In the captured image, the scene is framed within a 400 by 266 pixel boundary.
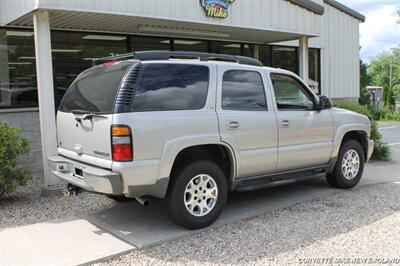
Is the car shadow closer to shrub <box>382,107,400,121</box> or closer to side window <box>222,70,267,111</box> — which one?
side window <box>222,70,267,111</box>

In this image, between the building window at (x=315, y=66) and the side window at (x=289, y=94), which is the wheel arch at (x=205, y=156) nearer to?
the side window at (x=289, y=94)

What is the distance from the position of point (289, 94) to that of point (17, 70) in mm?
5301

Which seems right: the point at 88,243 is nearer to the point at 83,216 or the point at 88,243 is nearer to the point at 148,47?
the point at 83,216

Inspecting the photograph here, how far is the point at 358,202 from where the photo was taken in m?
6.41

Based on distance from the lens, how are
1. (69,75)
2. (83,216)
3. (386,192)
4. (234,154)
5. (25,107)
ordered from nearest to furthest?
(234,154)
(83,216)
(386,192)
(25,107)
(69,75)

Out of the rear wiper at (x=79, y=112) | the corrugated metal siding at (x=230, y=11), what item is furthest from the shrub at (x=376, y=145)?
the rear wiper at (x=79, y=112)

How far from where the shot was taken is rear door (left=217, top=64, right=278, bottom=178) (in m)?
5.49

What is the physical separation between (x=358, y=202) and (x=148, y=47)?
6115 millimetres

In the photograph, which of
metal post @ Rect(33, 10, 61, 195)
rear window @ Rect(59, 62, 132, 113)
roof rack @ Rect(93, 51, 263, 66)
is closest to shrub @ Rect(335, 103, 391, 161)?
roof rack @ Rect(93, 51, 263, 66)

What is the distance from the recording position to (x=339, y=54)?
15531mm

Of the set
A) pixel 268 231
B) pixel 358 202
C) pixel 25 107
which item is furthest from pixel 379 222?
pixel 25 107

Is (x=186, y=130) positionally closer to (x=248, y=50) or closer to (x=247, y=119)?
(x=247, y=119)

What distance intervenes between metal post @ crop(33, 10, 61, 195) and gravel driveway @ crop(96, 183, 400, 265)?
A: 9.94ft

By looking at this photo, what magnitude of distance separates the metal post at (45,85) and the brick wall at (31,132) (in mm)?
1554
